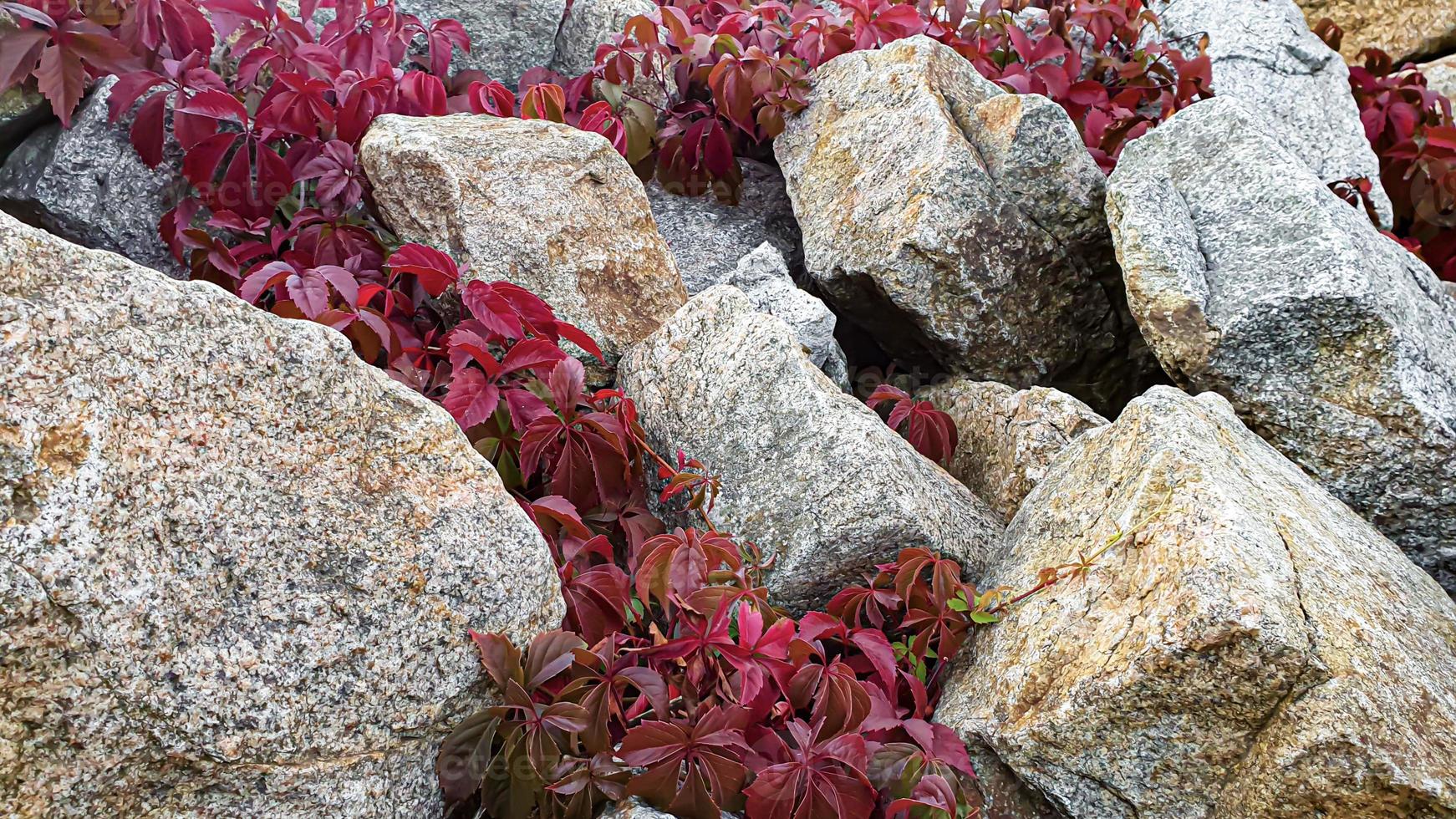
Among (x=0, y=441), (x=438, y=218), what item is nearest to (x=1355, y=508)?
(x=438, y=218)

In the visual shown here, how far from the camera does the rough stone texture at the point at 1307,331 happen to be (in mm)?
2508

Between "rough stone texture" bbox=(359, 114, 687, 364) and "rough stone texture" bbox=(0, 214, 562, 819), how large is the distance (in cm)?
98

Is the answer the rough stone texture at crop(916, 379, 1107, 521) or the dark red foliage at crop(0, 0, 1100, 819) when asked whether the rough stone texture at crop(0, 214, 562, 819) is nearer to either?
the dark red foliage at crop(0, 0, 1100, 819)

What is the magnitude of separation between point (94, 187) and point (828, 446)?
209 cm

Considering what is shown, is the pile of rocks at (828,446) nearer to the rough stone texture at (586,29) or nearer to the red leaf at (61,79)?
the rough stone texture at (586,29)

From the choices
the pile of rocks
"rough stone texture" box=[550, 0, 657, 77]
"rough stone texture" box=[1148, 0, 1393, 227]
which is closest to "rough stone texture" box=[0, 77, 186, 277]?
the pile of rocks

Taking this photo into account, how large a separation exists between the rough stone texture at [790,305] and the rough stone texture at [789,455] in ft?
0.91

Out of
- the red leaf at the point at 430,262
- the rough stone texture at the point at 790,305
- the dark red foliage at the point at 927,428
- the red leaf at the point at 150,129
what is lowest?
the dark red foliage at the point at 927,428

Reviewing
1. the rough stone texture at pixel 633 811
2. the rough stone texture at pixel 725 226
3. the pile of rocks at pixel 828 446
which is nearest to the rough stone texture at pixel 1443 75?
the pile of rocks at pixel 828 446

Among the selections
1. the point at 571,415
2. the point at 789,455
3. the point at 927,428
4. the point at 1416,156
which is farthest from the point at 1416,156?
the point at 571,415

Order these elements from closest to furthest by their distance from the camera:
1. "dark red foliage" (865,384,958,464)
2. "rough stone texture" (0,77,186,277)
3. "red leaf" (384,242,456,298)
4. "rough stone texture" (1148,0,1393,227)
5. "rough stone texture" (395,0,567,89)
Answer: "red leaf" (384,242,456,298) → "rough stone texture" (0,77,186,277) → "dark red foliage" (865,384,958,464) → "rough stone texture" (395,0,567,89) → "rough stone texture" (1148,0,1393,227)

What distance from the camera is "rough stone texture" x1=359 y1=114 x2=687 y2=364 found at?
106 inches

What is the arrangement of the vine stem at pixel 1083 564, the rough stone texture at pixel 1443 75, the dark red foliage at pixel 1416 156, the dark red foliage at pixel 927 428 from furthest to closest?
the rough stone texture at pixel 1443 75 < the dark red foliage at pixel 1416 156 < the dark red foliage at pixel 927 428 < the vine stem at pixel 1083 564

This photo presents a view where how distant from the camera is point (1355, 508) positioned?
264 centimetres
